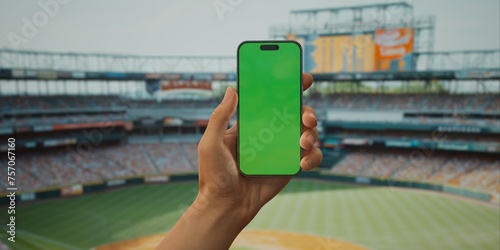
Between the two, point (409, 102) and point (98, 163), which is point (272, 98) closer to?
point (98, 163)

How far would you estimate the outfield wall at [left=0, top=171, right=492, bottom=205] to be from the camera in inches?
1237

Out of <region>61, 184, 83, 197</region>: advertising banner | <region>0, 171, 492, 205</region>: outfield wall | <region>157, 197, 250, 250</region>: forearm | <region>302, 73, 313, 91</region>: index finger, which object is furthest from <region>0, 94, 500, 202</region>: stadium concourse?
<region>302, 73, 313, 91</region>: index finger

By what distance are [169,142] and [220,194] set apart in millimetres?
46877

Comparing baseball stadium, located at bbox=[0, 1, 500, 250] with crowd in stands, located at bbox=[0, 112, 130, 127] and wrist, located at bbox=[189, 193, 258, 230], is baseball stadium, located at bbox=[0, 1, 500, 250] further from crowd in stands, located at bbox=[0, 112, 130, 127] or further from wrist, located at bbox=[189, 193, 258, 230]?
wrist, located at bbox=[189, 193, 258, 230]

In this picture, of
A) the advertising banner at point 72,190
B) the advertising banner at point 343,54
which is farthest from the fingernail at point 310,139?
the advertising banner at point 343,54

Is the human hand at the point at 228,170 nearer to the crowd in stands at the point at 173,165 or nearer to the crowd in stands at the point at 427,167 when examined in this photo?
the crowd in stands at the point at 173,165

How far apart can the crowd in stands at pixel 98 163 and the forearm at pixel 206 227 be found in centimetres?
3429

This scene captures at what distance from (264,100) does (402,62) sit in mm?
45692

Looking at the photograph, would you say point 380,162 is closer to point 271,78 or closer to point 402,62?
point 402,62

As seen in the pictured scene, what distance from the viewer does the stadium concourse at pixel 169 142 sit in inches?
1432

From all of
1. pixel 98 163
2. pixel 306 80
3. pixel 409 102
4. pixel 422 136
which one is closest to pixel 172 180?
pixel 98 163

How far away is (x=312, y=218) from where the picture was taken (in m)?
27.8

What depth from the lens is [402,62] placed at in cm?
4509

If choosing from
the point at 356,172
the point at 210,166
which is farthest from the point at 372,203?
the point at 210,166
